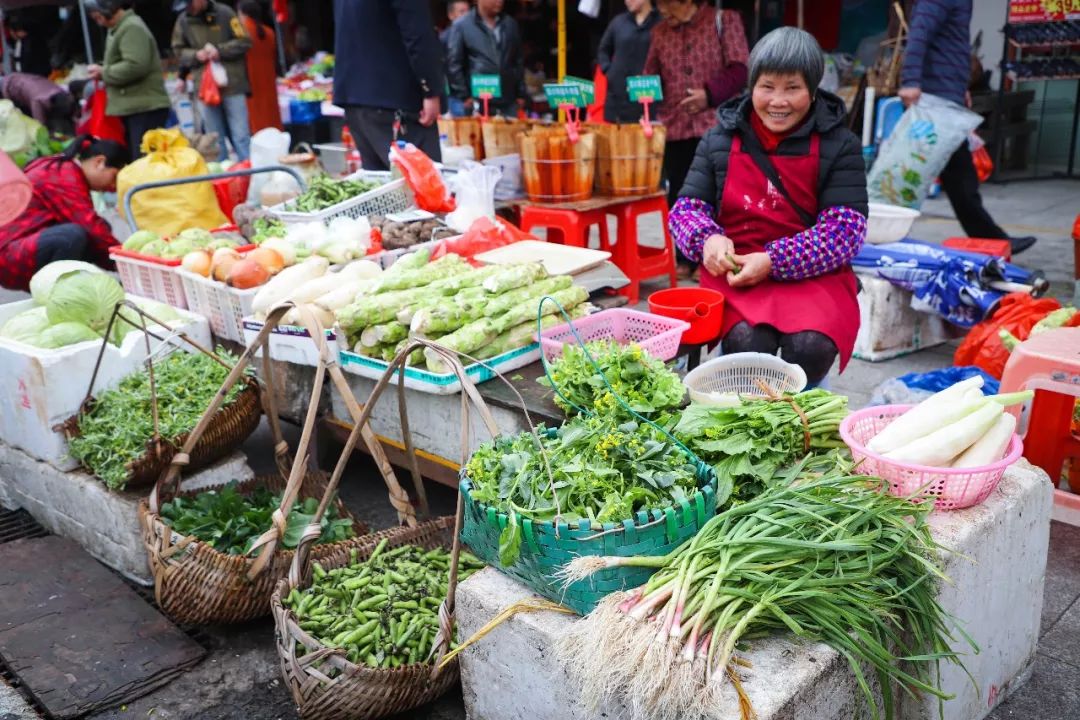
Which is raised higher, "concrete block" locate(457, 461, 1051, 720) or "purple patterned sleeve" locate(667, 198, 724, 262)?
"purple patterned sleeve" locate(667, 198, 724, 262)

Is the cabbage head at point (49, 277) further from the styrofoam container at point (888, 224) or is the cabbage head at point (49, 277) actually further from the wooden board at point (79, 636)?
the styrofoam container at point (888, 224)

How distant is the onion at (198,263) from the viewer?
4496 millimetres

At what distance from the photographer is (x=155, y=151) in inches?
247

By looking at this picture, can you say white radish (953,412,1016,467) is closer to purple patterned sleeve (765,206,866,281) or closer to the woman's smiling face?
purple patterned sleeve (765,206,866,281)

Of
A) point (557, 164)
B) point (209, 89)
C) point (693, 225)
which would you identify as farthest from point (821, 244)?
point (209, 89)

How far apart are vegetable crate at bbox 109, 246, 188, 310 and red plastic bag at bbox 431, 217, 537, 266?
1.33 m

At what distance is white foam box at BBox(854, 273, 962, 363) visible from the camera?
5125mm

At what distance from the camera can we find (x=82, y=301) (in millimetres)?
4047

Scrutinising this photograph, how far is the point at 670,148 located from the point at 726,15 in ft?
3.34

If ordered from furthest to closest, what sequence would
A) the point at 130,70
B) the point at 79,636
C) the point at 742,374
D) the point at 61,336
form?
the point at 130,70 < the point at 61,336 < the point at 742,374 < the point at 79,636


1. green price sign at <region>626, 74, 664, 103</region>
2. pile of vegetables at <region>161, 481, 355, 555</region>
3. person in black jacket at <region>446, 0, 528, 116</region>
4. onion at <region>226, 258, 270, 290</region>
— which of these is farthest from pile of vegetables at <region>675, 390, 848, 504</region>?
person in black jacket at <region>446, 0, 528, 116</region>

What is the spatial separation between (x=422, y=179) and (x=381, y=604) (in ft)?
10.8

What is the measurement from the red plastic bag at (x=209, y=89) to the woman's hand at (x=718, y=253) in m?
7.93

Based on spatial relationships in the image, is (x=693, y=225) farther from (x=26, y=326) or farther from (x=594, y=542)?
(x=26, y=326)
